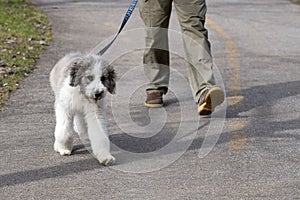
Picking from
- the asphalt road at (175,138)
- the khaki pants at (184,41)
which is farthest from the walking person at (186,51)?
the asphalt road at (175,138)

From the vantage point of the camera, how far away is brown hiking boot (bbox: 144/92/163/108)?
8883mm

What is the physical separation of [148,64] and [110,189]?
10.2 ft

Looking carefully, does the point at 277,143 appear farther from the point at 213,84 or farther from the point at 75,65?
the point at 75,65

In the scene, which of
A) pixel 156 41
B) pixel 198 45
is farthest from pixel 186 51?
pixel 156 41

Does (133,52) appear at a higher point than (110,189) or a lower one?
lower

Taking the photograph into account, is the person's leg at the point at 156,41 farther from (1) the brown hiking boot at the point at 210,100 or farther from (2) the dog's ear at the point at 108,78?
(2) the dog's ear at the point at 108,78

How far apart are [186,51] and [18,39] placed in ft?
18.3

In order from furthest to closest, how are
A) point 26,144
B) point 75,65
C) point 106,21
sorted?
point 106,21 → point 26,144 → point 75,65

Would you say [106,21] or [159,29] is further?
[106,21]

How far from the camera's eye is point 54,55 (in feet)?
40.8

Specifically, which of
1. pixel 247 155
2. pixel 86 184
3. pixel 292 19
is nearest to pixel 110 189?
pixel 86 184

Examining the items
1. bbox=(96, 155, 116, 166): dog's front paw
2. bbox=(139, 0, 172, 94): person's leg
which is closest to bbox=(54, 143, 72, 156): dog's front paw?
bbox=(96, 155, 116, 166): dog's front paw

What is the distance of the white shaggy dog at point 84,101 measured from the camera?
6555 millimetres

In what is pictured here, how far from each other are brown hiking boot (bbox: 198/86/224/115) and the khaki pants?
21 cm
